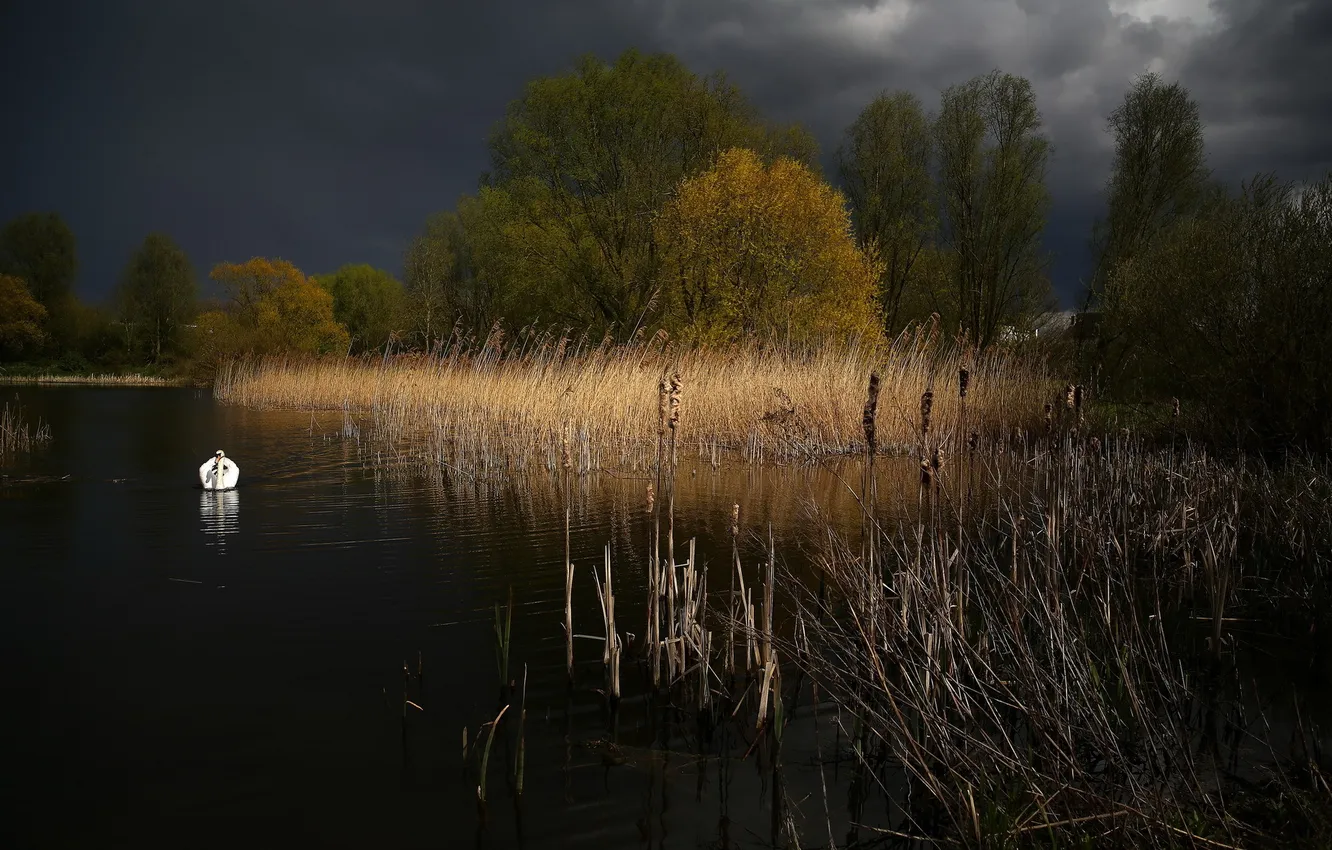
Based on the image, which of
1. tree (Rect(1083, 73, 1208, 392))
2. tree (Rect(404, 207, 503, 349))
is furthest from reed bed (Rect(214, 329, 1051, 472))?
tree (Rect(404, 207, 503, 349))

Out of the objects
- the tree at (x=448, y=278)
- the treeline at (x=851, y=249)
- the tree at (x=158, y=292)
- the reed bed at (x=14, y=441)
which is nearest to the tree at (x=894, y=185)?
the treeline at (x=851, y=249)

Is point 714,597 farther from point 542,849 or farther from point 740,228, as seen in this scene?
point 740,228

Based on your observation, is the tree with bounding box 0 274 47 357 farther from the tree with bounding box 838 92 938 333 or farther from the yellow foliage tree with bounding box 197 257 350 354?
the tree with bounding box 838 92 938 333

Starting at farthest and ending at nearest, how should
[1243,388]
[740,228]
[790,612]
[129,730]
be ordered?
[740,228]
[1243,388]
[790,612]
[129,730]

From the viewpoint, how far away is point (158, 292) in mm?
59188

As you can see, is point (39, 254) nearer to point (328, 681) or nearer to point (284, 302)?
point (284, 302)

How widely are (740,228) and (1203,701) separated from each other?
19469 mm

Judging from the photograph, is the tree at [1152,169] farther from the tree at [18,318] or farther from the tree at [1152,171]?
the tree at [18,318]

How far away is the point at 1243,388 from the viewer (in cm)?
1009

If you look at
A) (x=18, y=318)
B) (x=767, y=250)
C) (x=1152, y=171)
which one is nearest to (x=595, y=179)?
(x=767, y=250)

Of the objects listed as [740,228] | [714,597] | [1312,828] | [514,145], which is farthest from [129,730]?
[514,145]

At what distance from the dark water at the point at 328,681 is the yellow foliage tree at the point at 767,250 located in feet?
45.1

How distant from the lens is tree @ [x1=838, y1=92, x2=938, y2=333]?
36.3m

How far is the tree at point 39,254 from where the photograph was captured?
180 feet
